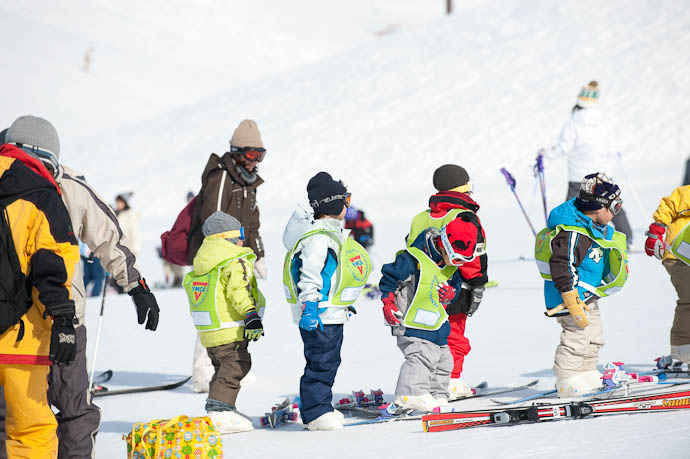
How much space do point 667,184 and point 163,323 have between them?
554 inches

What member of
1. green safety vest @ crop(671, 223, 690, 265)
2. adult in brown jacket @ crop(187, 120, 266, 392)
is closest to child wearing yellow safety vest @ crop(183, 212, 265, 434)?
adult in brown jacket @ crop(187, 120, 266, 392)

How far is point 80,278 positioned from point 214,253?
1307 millimetres

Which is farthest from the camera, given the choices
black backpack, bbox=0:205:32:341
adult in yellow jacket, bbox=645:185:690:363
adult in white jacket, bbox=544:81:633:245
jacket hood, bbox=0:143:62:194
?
adult in white jacket, bbox=544:81:633:245

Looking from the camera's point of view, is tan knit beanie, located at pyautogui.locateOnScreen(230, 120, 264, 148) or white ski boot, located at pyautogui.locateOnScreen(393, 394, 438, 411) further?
tan knit beanie, located at pyautogui.locateOnScreen(230, 120, 264, 148)

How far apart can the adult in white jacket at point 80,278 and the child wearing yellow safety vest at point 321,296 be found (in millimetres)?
1013

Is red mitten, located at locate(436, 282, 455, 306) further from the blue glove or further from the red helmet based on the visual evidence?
the blue glove

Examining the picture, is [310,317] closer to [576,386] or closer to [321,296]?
[321,296]

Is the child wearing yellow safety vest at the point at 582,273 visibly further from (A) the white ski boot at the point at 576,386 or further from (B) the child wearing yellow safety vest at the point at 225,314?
(B) the child wearing yellow safety vest at the point at 225,314

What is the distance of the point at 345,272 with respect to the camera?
548 cm

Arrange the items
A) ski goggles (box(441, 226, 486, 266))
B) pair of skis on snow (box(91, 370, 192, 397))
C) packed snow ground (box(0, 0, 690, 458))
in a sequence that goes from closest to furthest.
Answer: ski goggles (box(441, 226, 486, 266)) → packed snow ground (box(0, 0, 690, 458)) → pair of skis on snow (box(91, 370, 192, 397))

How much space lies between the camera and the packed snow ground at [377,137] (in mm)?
6738

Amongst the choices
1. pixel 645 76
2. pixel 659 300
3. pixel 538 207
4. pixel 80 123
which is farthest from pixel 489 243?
pixel 80 123

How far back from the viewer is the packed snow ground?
674 centimetres

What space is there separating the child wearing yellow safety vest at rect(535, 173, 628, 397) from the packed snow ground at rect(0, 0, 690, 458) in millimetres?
779
